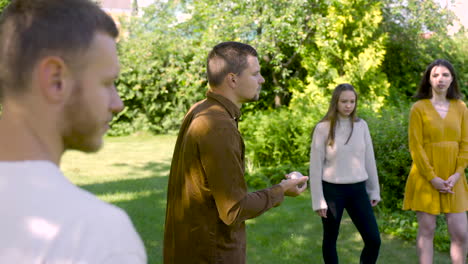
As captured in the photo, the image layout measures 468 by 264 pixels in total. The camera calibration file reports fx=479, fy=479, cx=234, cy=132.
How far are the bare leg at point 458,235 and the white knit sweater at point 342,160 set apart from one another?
0.73 metres

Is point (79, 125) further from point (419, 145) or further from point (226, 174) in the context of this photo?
point (419, 145)

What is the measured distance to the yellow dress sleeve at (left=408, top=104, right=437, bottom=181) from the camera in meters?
4.60

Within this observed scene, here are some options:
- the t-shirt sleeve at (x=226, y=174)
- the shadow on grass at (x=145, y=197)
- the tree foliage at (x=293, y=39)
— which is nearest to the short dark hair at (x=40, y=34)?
the t-shirt sleeve at (x=226, y=174)

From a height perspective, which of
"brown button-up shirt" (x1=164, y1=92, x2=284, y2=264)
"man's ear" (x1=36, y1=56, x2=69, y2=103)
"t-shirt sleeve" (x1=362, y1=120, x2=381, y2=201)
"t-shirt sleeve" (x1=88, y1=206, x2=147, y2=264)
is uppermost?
Answer: "man's ear" (x1=36, y1=56, x2=69, y2=103)

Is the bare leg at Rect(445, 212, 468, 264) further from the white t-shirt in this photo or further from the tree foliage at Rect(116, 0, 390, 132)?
the tree foliage at Rect(116, 0, 390, 132)

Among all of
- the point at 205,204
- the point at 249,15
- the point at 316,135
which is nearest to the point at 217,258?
the point at 205,204

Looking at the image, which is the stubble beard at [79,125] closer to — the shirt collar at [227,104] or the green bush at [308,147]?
the shirt collar at [227,104]

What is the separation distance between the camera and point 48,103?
780 millimetres

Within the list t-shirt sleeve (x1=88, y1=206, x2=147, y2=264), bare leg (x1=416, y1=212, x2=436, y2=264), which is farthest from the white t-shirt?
bare leg (x1=416, y1=212, x2=436, y2=264)

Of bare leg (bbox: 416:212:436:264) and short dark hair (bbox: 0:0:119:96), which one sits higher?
short dark hair (bbox: 0:0:119:96)

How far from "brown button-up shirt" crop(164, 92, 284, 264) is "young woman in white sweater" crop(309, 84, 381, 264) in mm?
2085

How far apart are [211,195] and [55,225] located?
72.9 inches

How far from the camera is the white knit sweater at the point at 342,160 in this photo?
15.0 ft

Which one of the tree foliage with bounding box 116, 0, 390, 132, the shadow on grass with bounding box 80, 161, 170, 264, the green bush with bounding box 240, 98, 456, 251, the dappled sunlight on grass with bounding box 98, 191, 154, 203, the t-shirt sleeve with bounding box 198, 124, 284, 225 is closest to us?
the t-shirt sleeve with bounding box 198, 124, 284, 225
